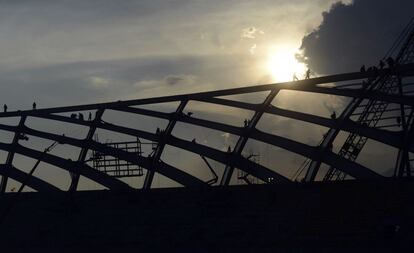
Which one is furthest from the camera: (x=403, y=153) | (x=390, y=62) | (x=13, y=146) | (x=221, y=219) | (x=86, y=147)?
(x=13, y=146)

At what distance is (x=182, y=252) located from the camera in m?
66.1

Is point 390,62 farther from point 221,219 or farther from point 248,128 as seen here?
point 221,219

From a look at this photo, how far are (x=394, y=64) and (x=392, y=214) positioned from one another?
13232 mm

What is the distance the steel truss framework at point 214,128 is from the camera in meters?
60.8

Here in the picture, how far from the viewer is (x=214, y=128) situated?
6775 centimetres

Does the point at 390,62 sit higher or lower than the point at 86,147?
higher

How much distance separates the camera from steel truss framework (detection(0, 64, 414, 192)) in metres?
60.8

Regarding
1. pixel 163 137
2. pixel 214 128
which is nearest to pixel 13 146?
pixel 163 137

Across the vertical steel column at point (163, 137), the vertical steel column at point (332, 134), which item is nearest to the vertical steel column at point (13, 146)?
the vertical steel column at point (163, 137)

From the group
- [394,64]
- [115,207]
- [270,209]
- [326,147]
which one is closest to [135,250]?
[115,207]

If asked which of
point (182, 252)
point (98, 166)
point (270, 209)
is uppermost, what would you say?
point (98, 166)

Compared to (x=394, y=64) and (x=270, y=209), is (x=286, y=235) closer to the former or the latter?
(x=270, y=209)

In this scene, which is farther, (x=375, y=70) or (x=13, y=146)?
(x=13, y=146)

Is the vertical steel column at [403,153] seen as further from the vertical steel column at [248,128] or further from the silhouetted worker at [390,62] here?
the vertical steel column at [248,128]
